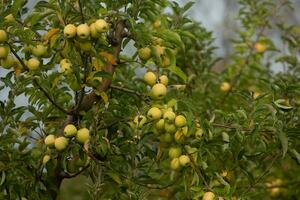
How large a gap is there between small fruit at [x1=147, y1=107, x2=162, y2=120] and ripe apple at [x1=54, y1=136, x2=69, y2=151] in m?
0.25

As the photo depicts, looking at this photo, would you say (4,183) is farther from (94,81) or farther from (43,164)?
(94,81)

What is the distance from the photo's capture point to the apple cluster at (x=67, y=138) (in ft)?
5.41

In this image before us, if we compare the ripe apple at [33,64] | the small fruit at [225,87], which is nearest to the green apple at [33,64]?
the ripe apple at [33,64]

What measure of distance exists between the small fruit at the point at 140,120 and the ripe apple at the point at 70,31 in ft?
1.05

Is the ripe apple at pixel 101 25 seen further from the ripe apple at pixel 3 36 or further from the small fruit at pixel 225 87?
the small fruit at pixel 225 87

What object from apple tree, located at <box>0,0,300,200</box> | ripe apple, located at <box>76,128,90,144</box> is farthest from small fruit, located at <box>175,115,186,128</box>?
ripe apple, located at <box>76,128,90,144</box>

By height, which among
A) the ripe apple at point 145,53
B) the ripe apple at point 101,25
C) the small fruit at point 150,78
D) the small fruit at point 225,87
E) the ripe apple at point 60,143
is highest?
the ripe apple at point 101,25

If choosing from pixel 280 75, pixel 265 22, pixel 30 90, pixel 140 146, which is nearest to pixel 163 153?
pixel 140 146

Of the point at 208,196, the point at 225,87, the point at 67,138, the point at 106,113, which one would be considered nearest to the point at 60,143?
the point at 67,138

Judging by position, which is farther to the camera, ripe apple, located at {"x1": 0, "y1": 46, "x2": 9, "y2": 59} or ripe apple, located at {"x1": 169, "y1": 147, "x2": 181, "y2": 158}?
ripe apple, located at {"x1": 169, "y1": 147, "x2": 181, "y2": 158}

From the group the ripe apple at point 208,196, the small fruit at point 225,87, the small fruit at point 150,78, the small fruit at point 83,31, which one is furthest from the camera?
the small fruit at point 225,87

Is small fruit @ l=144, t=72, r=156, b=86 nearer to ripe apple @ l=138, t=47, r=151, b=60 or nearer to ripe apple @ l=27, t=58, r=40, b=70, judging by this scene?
ripe apple @ l=138, t=47, r=151, b=60

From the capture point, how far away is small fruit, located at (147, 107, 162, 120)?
5.45 ft

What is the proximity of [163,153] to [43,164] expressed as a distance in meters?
0.36
